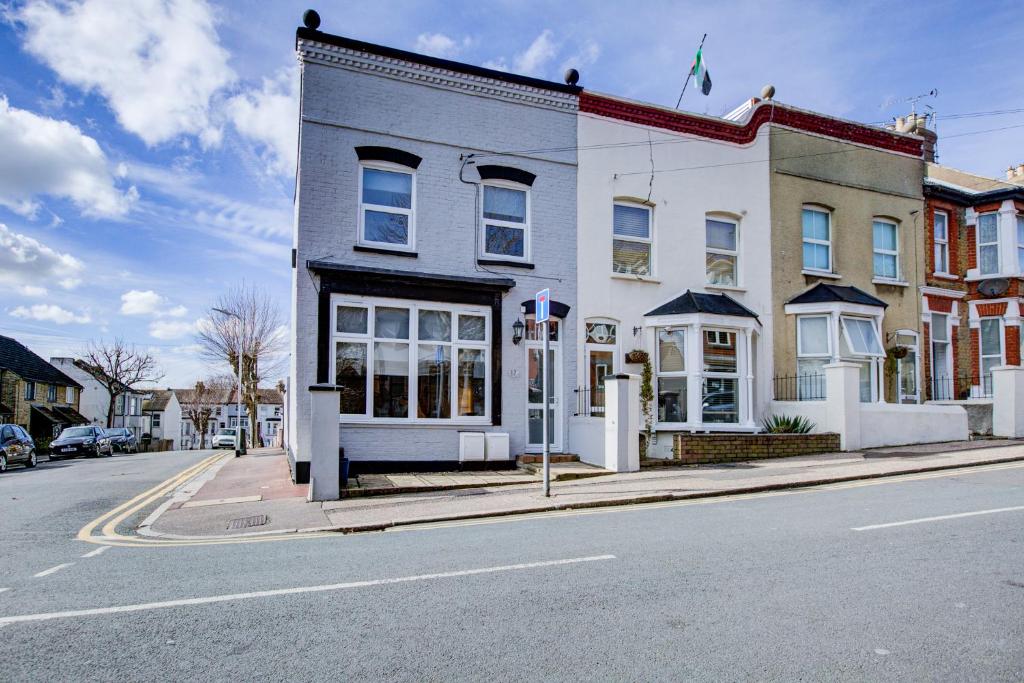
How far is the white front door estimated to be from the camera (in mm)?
14656

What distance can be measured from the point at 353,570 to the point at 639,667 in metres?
3.19

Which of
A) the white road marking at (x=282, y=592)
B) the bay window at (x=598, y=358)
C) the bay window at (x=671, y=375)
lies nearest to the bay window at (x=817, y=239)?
the bay window at (x=671, y=375)

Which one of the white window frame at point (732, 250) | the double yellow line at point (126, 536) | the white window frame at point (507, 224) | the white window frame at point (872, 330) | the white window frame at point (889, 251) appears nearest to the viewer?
the double yellow line at point (126, 536)

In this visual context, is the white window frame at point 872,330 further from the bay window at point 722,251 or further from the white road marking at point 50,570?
the white road marking at point 50,570

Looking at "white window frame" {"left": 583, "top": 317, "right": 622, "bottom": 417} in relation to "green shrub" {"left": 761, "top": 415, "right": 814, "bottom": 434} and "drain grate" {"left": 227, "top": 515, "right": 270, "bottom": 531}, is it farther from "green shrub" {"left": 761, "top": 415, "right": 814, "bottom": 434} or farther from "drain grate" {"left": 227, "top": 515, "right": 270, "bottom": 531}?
"drain grate" {"left": 227, "top": 515, "right": 270, "bottom": 531}

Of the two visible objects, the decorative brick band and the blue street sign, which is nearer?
the blue street sign

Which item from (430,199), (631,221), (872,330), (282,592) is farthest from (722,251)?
(282,592)

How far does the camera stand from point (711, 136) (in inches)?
671

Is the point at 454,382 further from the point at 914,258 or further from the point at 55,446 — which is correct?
the point at 55,446

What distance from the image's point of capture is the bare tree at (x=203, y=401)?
70875mm

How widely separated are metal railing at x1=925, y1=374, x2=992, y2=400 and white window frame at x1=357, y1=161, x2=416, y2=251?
15846 mm

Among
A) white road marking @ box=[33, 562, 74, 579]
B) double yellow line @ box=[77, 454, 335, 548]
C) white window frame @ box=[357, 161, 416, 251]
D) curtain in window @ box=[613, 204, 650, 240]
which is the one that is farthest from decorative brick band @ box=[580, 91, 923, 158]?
white road marking @ box=[33, 562, 74, 579]

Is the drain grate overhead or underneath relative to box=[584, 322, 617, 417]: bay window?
underneath

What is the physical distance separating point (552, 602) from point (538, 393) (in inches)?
385
